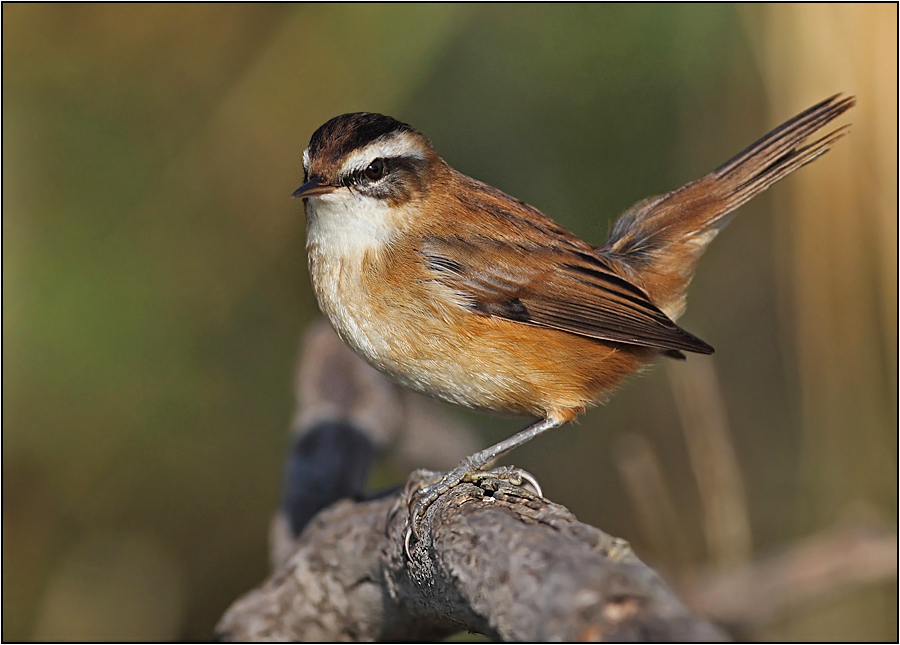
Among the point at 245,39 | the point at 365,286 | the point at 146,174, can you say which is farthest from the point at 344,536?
the point at 245,39

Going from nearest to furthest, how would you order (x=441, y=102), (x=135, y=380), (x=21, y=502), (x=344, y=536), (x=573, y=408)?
(x=344, y=536), (x=573, y=408), (x=21, y=502), (x=135, y=380), (x=441, y=102)

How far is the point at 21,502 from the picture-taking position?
15.5ft

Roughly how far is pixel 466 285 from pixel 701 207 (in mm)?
1359

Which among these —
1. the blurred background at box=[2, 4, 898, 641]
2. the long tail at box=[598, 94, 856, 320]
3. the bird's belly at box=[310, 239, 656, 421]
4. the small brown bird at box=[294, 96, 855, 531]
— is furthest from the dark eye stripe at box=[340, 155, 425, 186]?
the blurred background at box=[2, 4, 898, 641]

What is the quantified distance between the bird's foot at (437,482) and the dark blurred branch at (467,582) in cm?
7

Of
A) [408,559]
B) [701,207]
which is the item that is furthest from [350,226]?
[701,207]

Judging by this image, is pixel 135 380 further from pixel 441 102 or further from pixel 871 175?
pixel 871 175

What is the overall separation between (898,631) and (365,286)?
10.4 feet

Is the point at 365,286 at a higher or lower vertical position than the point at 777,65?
lower

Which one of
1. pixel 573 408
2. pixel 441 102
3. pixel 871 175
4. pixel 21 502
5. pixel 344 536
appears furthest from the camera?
pixel 441 102

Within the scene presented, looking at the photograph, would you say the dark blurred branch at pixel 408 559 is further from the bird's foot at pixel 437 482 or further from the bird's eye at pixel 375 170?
the bird's eye at pixel 375 170

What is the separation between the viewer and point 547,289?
362cm

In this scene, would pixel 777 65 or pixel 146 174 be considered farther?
pixel 146 174

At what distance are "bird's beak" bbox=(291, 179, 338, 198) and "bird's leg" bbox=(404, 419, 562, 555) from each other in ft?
3.82
